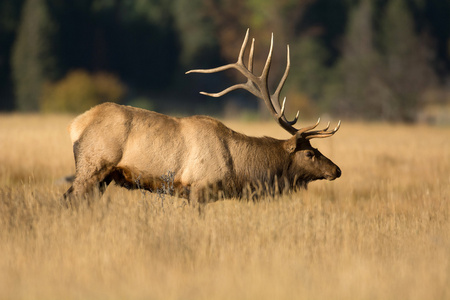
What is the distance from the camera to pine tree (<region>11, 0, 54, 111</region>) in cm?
3938

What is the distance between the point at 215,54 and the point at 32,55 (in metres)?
13.6

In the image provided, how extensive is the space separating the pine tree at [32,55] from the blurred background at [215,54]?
6cm

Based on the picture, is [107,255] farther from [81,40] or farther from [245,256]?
[81,40]

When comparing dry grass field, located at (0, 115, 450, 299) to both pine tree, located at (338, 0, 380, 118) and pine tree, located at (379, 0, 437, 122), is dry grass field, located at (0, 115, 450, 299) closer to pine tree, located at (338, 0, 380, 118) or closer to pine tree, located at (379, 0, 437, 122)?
pine tree, located at (379, 0, 437, 122)

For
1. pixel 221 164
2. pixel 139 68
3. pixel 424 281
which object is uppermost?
pixel 139 68

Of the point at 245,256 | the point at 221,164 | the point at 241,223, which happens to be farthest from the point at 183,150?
the point at 245,256

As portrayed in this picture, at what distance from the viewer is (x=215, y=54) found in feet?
163

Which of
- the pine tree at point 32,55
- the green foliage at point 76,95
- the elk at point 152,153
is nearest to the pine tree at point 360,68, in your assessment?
the green foliage at point 76,95

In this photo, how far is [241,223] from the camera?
6.50m

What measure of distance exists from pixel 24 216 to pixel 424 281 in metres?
3.38

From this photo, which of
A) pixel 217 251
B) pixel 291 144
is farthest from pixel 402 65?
pixel 217 251

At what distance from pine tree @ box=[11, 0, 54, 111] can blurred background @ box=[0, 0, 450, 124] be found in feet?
0.19

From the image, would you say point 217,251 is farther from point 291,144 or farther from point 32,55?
point 32,55

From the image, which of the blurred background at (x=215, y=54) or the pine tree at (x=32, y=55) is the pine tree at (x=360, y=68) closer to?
the blurred background at (x=215, y=54)
